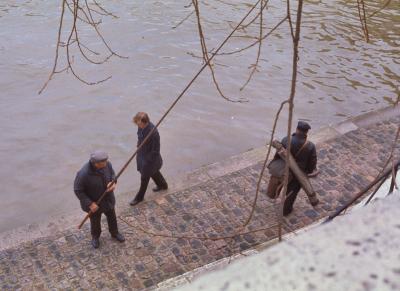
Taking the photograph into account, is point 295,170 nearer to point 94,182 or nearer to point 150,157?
point 150,157

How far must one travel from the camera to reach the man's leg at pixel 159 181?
338 inches

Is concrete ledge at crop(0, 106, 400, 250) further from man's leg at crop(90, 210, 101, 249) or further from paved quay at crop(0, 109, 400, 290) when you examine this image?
man's leg at crop(90, 210, 101, 249)

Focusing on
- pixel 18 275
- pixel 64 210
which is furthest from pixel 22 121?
pixel 18 275

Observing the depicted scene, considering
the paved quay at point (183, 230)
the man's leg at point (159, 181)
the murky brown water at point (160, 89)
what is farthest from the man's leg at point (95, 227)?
the murky brown water at point (160, 89)

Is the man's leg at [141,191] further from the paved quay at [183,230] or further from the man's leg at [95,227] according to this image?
the man's leg at [95,227]

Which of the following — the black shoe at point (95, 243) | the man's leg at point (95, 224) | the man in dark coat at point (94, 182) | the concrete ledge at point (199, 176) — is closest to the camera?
the man in dark coat at point (94, 182)

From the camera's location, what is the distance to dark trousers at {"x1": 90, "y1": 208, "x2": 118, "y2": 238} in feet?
23.5

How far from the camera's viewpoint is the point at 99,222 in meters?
7.31

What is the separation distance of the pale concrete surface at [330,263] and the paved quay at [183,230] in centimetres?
518

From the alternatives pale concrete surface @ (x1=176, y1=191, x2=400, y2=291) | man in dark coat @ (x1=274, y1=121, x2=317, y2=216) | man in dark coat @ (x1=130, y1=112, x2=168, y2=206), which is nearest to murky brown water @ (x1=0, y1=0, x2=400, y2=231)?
man in dark coat @ (x1=130, y1=112, x2=168, y2=206)

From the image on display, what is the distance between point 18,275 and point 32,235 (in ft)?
3.32

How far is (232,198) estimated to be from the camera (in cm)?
862

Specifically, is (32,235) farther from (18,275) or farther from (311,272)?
(311,272)

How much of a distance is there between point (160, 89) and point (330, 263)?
1369 cm
